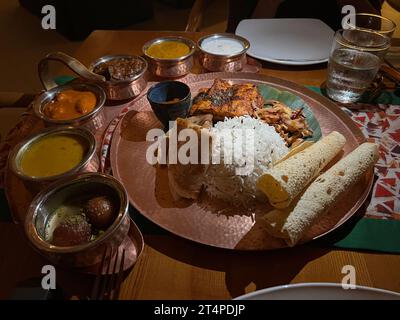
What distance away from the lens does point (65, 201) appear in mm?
1169

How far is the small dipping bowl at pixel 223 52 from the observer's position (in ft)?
6.83

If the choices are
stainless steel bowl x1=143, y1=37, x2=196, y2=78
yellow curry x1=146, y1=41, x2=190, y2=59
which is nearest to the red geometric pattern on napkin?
stainless steel bowl x1=143, y1=37, x2=196, y2=78

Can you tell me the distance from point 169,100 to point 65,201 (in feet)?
2.67

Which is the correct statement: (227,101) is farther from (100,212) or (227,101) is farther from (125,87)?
(100,212)

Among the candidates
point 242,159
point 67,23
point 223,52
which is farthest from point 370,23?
point 67,23

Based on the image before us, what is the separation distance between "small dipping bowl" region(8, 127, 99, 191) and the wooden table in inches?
8.2

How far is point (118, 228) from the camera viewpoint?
3.37ft

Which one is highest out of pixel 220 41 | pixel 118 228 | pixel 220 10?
pixel 220 41

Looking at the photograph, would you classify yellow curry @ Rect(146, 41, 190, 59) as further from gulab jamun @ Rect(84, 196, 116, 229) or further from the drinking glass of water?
gulab jamun @ Rect(84, 196, 116, 229)

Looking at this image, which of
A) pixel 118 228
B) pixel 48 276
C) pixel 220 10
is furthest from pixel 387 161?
pixel 220 10

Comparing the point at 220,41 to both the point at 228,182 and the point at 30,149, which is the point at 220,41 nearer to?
the point at 228,182

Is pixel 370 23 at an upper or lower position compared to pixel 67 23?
upper

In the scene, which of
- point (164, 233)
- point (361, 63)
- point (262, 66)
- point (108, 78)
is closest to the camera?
point (164, 233)
